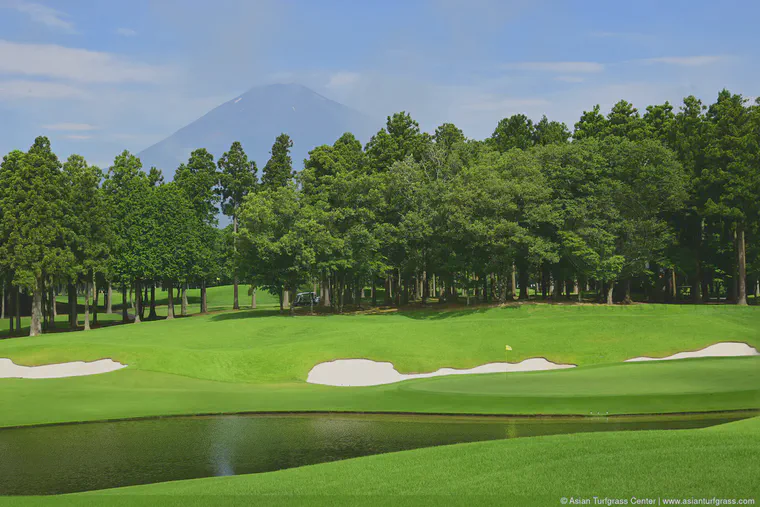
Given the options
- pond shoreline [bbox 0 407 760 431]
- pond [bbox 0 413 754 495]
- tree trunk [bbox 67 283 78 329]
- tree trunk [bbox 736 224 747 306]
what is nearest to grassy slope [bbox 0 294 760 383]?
pond shoreline [bbox 0 407 760 431]

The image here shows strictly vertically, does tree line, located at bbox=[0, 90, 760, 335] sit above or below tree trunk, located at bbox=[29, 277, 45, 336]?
above

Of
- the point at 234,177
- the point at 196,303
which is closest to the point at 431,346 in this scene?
the point at 234,177

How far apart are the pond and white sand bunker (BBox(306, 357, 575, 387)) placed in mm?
9060

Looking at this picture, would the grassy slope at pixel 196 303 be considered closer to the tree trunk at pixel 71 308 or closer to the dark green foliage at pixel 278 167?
the tree trunk at pixel 71 308

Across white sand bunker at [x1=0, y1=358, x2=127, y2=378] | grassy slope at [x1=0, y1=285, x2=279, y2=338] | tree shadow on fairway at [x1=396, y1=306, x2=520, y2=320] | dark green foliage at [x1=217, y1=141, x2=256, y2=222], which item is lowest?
grassy slope at [x1=0, y1=285, x2=279, y2=338]

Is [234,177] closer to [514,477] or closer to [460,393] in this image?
[460,393]

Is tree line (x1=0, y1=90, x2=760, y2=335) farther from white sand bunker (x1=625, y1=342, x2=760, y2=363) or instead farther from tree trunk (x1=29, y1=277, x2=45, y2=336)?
white sand bunker (x1=625, y1=342, x2=760, y2=363)

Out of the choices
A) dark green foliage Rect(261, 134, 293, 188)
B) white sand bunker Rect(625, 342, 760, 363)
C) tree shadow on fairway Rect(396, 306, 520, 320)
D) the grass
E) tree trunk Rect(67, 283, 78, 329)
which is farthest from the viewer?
dark green foliage Rect(261, 134, 293, 188)

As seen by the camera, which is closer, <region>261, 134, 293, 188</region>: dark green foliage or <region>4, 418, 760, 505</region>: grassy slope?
<region>4, 418, 760, 505</region>: grassy slope

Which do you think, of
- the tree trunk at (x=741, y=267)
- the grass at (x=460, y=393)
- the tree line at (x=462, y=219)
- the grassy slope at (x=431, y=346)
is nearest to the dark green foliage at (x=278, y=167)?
the tree line at (x=462, y=219)

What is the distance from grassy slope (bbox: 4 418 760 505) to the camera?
436 inches

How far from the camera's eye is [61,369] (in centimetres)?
3484

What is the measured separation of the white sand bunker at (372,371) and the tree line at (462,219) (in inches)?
914

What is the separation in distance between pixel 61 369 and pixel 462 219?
35483mm
